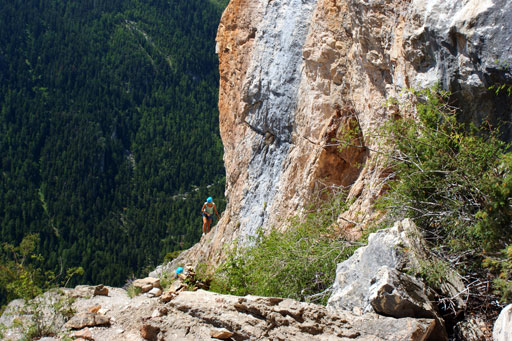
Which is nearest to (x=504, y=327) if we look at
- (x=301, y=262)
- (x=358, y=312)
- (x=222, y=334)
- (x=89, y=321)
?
(x=358, y=312)

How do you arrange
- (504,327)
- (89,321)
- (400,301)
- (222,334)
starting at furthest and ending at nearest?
1. (89,321)
2. (222,334)
3. (400,301)
4. (504,327)

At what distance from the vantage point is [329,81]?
11.6m

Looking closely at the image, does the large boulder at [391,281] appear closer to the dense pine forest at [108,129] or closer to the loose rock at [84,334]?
the loose rock at [84,334]

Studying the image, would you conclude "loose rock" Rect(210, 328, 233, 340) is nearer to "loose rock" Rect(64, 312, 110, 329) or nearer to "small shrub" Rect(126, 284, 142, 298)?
"loose rock" Rect(64, 312, 110, 329)

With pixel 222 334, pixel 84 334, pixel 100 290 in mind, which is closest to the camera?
pixel 222 334

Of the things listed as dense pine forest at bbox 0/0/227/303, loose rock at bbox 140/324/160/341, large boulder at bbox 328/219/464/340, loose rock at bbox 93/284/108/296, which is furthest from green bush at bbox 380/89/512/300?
dense pine forest at bbox 0/0/227/303

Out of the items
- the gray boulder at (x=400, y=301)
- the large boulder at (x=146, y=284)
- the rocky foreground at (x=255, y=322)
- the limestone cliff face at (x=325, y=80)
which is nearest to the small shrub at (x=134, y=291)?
the large boulder at (x=146, y=284)

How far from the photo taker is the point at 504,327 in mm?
4352

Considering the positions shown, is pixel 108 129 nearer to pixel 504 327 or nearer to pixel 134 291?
pixel 134 291

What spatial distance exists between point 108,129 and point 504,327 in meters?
117

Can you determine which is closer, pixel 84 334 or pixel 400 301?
pixel 400 301

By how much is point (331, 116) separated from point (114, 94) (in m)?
115

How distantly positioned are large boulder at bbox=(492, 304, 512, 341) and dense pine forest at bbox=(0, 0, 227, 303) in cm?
6798

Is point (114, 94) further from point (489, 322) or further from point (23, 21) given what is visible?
point (489, 322)
